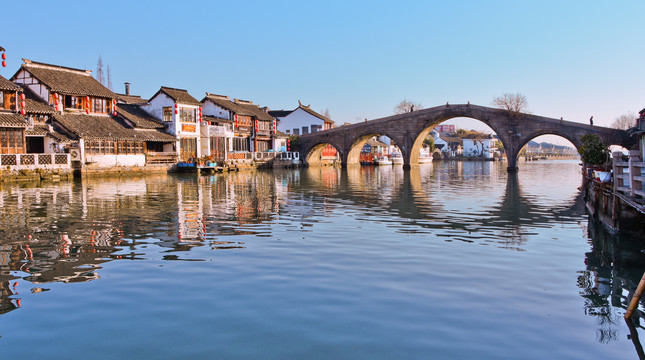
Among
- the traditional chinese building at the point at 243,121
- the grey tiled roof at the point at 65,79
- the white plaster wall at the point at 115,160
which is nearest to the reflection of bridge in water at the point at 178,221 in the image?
the white plaster wall at the point at 115,160

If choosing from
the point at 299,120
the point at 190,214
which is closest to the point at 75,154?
the point at 190,214

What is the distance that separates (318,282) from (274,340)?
8.49 feet

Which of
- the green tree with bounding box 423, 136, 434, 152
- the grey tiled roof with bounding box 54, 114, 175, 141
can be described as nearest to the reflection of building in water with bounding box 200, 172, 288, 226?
the grey tiled roof with bounding box 54, 114, 175, 141

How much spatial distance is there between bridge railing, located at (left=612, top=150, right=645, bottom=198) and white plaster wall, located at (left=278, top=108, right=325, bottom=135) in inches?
2679

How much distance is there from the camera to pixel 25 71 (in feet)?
127

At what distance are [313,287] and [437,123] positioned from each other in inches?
2247

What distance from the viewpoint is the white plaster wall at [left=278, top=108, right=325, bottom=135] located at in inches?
3209

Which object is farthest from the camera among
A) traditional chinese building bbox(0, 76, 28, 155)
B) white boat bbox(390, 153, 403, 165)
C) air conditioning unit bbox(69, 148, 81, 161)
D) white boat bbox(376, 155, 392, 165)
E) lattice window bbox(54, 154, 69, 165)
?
white boat bbox(390, 153, 403, 165)

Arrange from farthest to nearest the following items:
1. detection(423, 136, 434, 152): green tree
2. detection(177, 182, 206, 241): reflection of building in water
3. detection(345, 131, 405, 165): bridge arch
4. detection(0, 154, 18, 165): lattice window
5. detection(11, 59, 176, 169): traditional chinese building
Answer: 1. detection(423, 136, 434, 152): green tree
2. detection(345, 131, 405, 165): bridge arch
3. detection(11, 59, 176, 169): traditional chinese building
4. detection(0, 154, 18, 165): lattice window
5. detection(177, 182, 206, 241): reflection of building in water

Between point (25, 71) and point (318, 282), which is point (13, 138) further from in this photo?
point (318, 282)

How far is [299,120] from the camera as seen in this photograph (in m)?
82.4

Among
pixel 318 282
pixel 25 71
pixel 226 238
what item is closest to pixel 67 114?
pixel 25 71

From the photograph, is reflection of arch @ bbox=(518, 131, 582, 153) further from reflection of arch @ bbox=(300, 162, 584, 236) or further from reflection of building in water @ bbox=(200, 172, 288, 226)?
reflection of building in water @ bbox=(200, 172, 288, 226)

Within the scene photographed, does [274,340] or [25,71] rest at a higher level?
[25,71]
